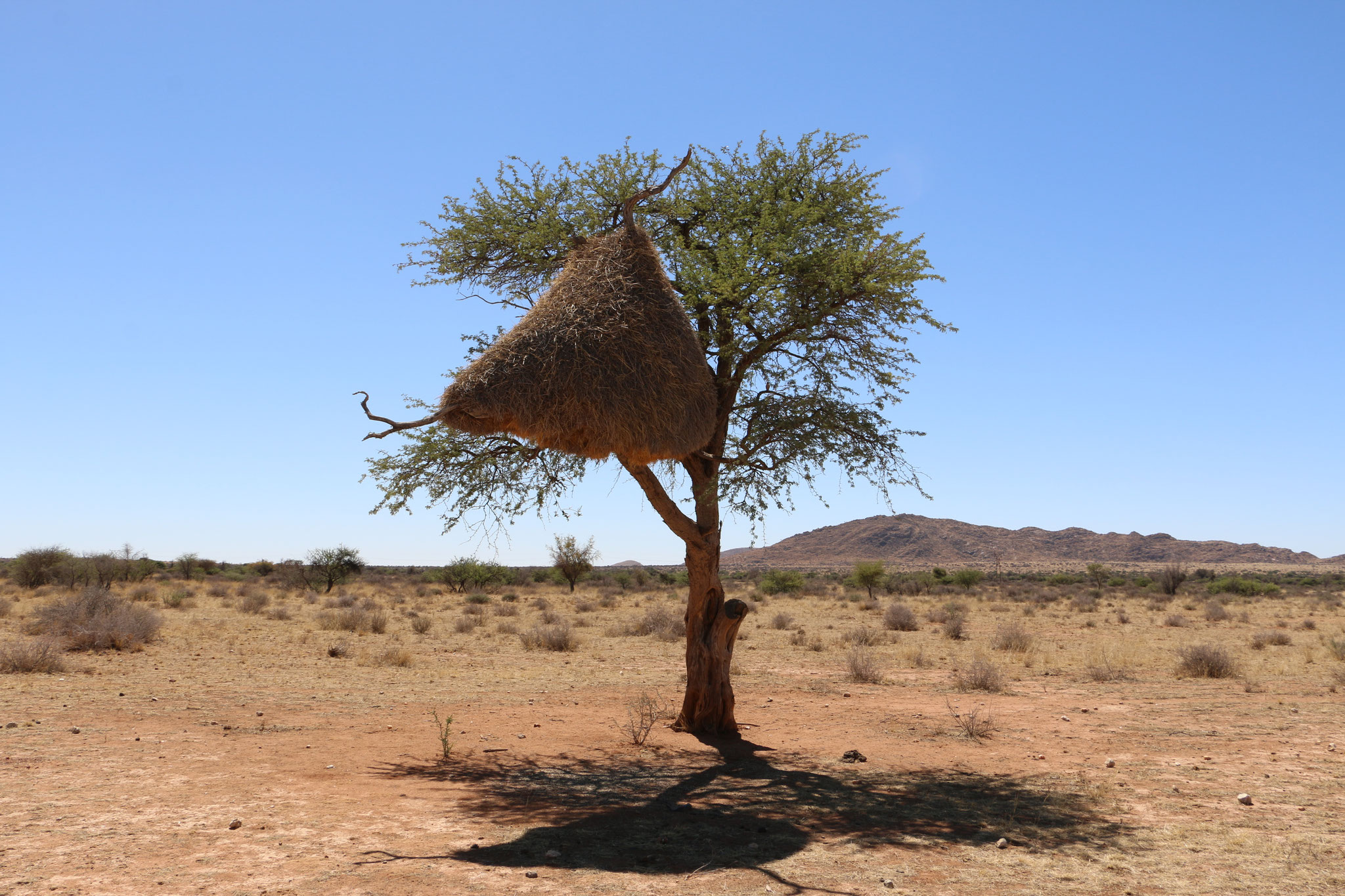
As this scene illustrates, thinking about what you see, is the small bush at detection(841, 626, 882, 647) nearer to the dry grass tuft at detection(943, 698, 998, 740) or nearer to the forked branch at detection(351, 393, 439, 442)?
the dry grass tuft at detection(943, 698, 998, 740)

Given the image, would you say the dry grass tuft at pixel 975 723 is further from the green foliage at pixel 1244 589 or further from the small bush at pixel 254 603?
the green foliage at pixel 1244 589

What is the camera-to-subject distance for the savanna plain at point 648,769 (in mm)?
6145

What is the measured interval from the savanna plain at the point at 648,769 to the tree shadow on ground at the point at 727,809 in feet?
0.15

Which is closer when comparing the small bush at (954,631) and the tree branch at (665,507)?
the tree branch at (665,507)

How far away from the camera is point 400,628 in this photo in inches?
1022

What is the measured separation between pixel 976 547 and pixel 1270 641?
377 feet

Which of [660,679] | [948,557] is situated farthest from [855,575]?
[948,557]

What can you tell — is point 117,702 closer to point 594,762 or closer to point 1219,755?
point 594,762

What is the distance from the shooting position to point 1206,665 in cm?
1683

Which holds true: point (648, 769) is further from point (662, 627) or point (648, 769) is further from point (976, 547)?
point (976, 547)

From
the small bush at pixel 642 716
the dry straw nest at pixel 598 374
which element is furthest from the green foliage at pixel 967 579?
the dry straw nest at pixel 598 374

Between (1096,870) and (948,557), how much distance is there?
419 feet

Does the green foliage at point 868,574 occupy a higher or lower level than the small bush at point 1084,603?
higher

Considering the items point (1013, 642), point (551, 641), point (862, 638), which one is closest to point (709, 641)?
point (551, 641)
